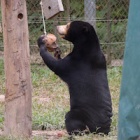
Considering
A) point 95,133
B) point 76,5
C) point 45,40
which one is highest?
point 76,5

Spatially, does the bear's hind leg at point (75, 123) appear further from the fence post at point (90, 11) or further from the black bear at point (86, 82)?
the fence post at point (90, 11)

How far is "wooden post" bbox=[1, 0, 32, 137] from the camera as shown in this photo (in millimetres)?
5281

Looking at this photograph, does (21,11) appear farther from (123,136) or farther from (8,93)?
(123,136)

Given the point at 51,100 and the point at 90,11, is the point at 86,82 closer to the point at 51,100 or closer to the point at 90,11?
the point at 51,100

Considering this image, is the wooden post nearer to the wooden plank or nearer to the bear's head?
the wooden plank

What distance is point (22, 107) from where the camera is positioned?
5.47 m

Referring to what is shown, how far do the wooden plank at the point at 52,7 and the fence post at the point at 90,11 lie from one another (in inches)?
182

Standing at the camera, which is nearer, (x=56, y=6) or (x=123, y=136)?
(x=123, y=136)

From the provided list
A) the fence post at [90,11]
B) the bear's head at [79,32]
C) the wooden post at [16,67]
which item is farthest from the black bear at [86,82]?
the fence post at [90,11]

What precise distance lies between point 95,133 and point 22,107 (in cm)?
81

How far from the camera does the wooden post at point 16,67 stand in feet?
17.3

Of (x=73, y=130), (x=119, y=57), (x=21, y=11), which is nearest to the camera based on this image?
(x=21, y=11)

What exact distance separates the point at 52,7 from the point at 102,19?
18.7 ft

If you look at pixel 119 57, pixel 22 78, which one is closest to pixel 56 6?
pixel 22 78
